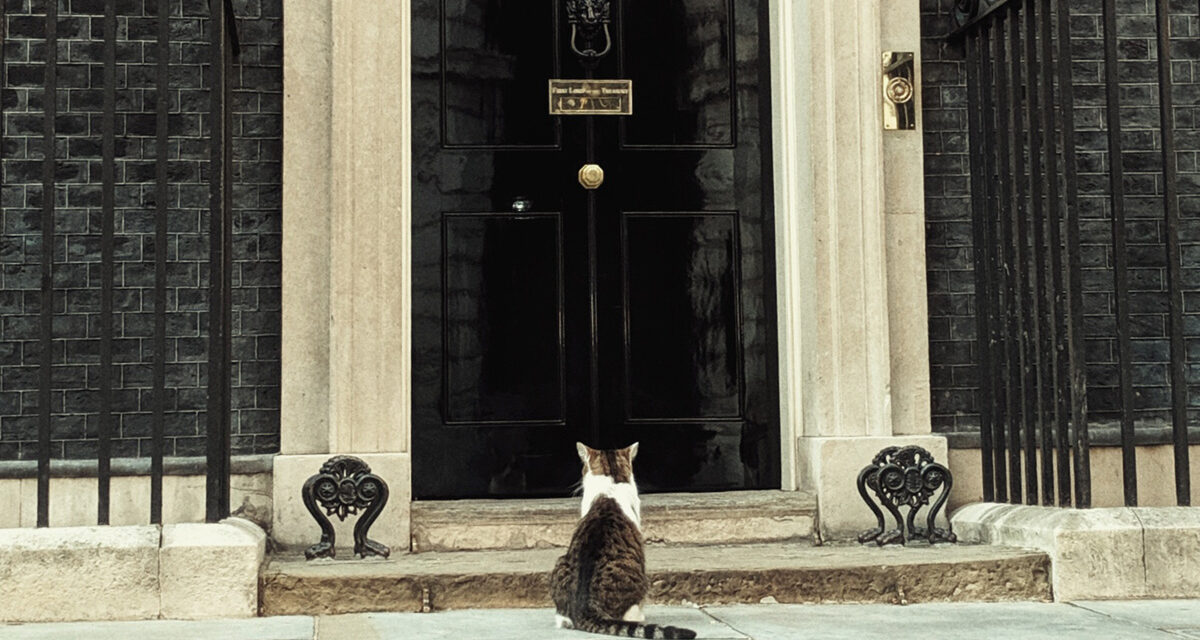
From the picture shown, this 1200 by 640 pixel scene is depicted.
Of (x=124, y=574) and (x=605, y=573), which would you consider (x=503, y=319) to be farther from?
(x=605, y=573)

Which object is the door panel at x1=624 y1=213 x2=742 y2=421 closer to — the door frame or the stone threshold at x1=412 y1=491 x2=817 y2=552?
the door frame

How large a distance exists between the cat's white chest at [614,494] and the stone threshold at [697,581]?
0.45 meters

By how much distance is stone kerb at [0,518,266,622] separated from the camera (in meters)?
4.50

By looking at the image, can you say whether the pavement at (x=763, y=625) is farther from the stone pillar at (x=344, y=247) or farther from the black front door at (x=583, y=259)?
the black front door at (x=583, y=259)

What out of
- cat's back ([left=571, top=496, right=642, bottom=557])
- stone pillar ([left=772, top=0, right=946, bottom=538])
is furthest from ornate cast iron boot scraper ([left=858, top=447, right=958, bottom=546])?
cat's back ([left=571, top=496, right=642, bottom=557])

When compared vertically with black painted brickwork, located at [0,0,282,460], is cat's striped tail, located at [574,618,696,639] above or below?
below

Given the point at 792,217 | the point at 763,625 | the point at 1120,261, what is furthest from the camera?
the point at 792,217

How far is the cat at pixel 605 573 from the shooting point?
13.2 feet

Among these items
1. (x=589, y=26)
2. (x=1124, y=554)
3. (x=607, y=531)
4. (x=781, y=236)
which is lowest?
(x=1124, y=554)

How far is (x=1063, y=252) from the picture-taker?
5.98m

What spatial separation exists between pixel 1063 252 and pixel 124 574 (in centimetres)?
403

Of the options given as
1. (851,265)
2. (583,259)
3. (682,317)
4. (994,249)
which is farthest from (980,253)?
(583,259)

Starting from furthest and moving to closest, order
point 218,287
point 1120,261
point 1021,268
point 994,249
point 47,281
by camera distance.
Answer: point 994,249 → point 1021,268 → point 1120,261 → point 218,287 → point 47,281

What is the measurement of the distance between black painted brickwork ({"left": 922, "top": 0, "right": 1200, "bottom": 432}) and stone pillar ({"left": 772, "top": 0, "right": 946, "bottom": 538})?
0.51 feet
